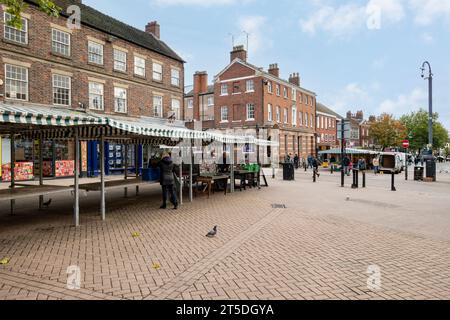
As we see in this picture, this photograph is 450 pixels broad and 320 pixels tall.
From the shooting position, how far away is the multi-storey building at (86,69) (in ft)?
58.8

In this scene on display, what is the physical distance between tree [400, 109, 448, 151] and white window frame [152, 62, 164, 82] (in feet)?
191

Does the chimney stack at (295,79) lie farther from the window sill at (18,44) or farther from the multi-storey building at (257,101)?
the window sill at (18,44)

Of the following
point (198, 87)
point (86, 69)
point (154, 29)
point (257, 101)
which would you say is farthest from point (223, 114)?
point (86, 69)

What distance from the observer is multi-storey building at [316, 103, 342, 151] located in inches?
2135

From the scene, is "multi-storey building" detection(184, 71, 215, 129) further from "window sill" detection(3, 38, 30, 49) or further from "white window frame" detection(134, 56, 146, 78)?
"window sill" detection(3, 38, 30, 49)

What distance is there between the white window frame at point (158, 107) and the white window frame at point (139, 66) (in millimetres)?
2093

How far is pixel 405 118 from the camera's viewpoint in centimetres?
7444

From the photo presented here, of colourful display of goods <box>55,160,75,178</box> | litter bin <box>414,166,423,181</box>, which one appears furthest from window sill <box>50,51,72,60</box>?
litter bin <box>414,166,423,181</box>

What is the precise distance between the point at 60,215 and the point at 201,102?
38018 millimetres

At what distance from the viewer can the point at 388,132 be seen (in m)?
61.1

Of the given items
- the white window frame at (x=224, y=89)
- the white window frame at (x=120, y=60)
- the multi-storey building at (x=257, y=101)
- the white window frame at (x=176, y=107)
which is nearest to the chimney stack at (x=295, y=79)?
the multi-storey building at (x=257, y=101)

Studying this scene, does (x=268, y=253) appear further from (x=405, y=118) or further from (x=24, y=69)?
(x=405, y=118)

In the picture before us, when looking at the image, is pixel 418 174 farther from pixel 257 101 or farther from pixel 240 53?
pixel 240 53
